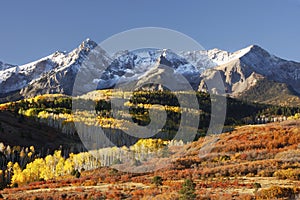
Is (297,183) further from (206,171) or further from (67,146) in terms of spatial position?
(67,146)

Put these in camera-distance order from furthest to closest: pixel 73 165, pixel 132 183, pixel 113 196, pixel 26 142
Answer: pixel 26 142, pixel 73 165, pixel 132 183, pixel 113 196

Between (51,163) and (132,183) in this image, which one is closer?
(132,183)

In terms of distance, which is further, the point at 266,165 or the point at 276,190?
the point at 266,165

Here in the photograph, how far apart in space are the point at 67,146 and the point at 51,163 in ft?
241

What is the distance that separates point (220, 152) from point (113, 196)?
38324 millimetres

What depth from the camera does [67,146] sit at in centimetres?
19412

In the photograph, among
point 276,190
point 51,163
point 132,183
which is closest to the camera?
point 276,190

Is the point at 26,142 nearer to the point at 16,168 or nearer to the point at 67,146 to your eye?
the point at 67,146

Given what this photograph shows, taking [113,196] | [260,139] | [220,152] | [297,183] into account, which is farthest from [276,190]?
[260,139]

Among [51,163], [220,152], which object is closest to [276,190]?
[220,152]

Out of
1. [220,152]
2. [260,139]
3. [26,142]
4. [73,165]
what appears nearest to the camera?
[220,152]

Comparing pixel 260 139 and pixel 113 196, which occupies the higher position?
pixel 260 139

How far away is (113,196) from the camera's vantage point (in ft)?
128

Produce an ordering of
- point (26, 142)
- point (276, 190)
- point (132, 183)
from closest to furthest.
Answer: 1. point (276, 190)
2. point (132, 183)
3. point (26, 142)
